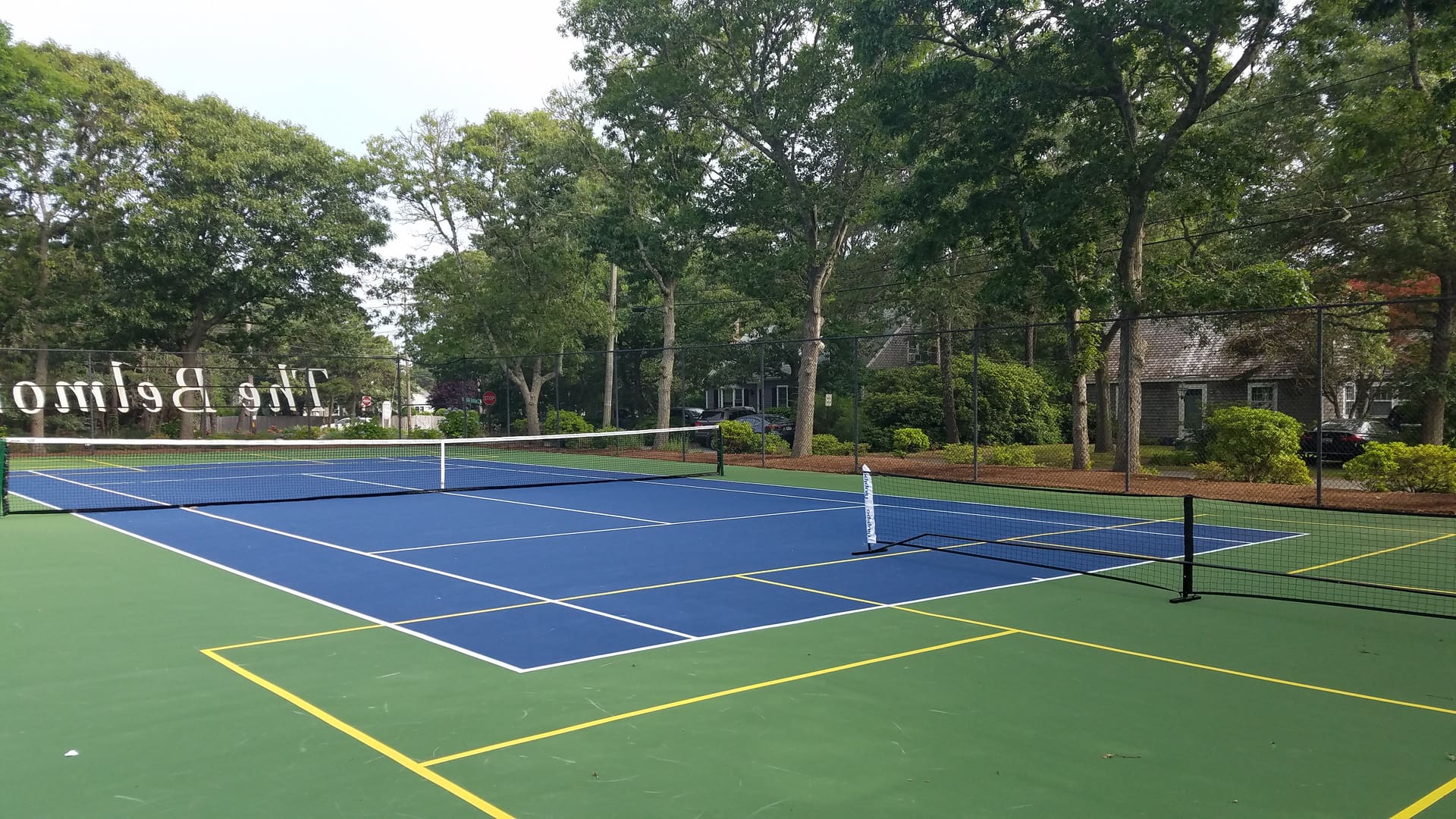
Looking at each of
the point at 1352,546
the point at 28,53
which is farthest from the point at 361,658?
the point at 28,53

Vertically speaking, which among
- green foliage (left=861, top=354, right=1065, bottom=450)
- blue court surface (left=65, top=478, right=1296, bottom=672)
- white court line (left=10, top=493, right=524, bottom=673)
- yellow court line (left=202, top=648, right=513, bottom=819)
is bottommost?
yellow court line (left=202, top=648, right=513, bottom=819)

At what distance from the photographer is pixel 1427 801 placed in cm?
407

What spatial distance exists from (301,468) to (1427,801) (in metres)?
25.3

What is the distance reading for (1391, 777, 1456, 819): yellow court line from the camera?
12.9 feet

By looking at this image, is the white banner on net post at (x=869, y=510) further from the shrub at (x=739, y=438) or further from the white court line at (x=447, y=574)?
the shrub at (x=739, y=438)

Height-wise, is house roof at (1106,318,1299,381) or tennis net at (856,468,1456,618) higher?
house roof at (1106,318,1299,381)

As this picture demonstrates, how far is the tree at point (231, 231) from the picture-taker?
32.7 metres

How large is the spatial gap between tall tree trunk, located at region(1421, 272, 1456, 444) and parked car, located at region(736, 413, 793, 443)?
18067 mm

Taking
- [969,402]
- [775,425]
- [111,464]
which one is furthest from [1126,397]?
[111,464]

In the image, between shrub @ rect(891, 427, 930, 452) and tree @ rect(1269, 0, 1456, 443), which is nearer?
tree @ rect(1269, 0, 1456, 443)

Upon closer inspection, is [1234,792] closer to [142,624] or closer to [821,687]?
[821,687]

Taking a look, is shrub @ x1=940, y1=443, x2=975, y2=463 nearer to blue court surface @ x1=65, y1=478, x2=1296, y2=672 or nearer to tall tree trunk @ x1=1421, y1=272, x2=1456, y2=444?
blue court surface @ x1=65, y1=478, x2=1296, y2=672

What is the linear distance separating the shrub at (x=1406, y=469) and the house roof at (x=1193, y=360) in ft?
34.5

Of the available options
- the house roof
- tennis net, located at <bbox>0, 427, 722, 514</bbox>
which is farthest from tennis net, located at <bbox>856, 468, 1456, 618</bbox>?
the house roof
